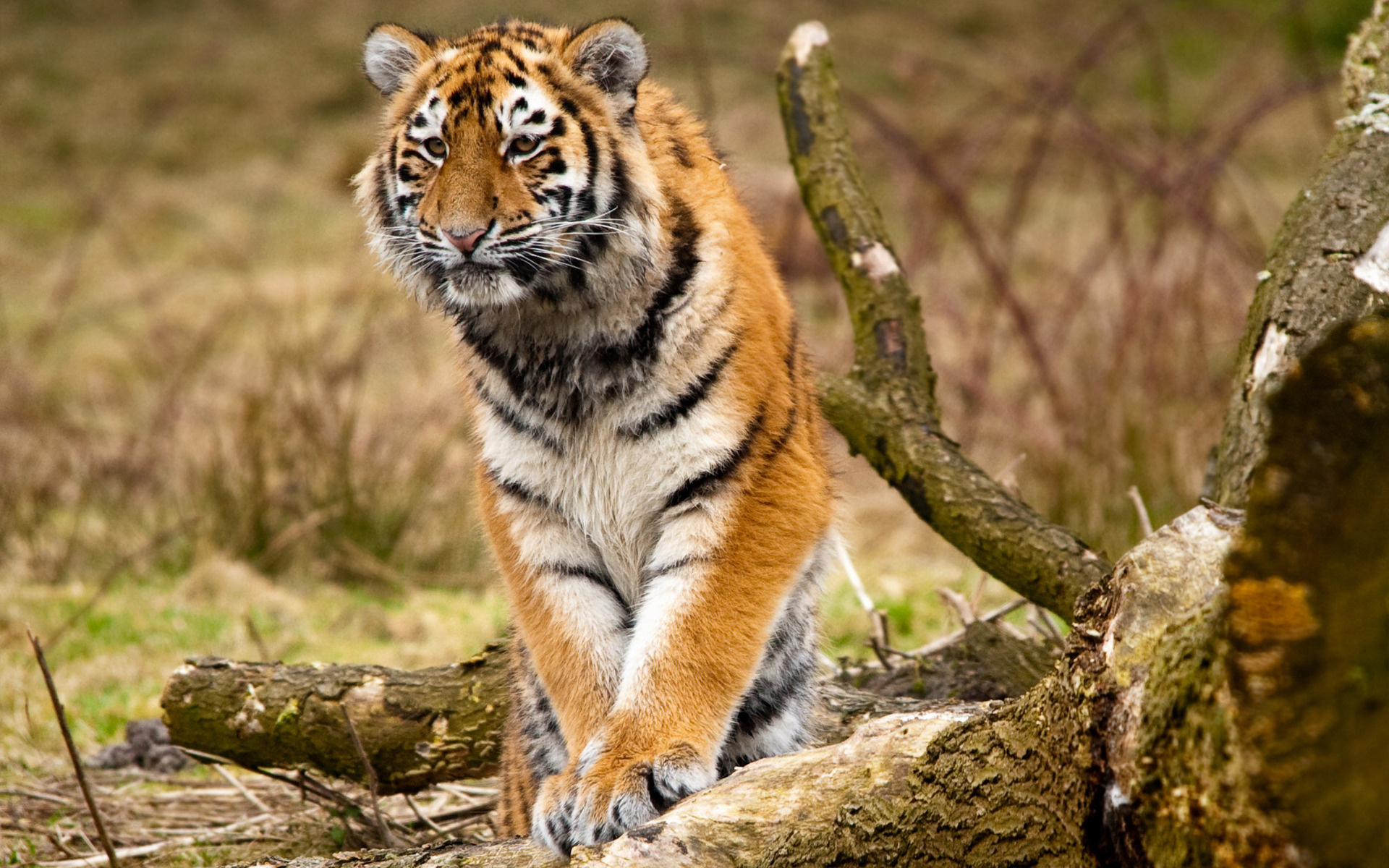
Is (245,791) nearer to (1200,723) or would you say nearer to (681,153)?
(681,153)

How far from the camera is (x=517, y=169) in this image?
2.58 meters

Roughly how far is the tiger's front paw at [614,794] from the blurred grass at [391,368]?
4.44 ft

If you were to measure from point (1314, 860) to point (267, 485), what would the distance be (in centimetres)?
505

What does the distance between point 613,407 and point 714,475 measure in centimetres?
26

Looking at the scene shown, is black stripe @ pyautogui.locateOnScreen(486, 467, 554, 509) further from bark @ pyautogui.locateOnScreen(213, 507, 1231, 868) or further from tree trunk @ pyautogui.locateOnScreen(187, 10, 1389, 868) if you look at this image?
bark @ pyautogui.locateOnScreen(213, 507, 1231, 868)

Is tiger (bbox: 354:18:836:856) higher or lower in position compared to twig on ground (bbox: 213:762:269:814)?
higher

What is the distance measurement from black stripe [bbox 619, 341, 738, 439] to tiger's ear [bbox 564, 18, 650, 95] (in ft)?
2.23

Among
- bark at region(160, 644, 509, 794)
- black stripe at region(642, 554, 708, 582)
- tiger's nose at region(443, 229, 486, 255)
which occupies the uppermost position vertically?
tiger's nose at region(443, 229, 486, 255)

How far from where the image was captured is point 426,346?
1021cm

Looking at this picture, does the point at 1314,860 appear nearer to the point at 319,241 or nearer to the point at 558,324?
the point at 558,324

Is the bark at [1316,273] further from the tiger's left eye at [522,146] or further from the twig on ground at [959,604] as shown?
the tiger's left eye at [522,146]

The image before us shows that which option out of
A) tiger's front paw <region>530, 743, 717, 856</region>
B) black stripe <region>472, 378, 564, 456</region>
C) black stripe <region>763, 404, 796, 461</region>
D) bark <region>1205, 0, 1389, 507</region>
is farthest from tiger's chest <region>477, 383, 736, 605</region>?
bark <region>1205, 0, 1389, 507</region>

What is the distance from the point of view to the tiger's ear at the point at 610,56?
8.84 feet

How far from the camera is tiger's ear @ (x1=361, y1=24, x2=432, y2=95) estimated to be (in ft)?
9.54
